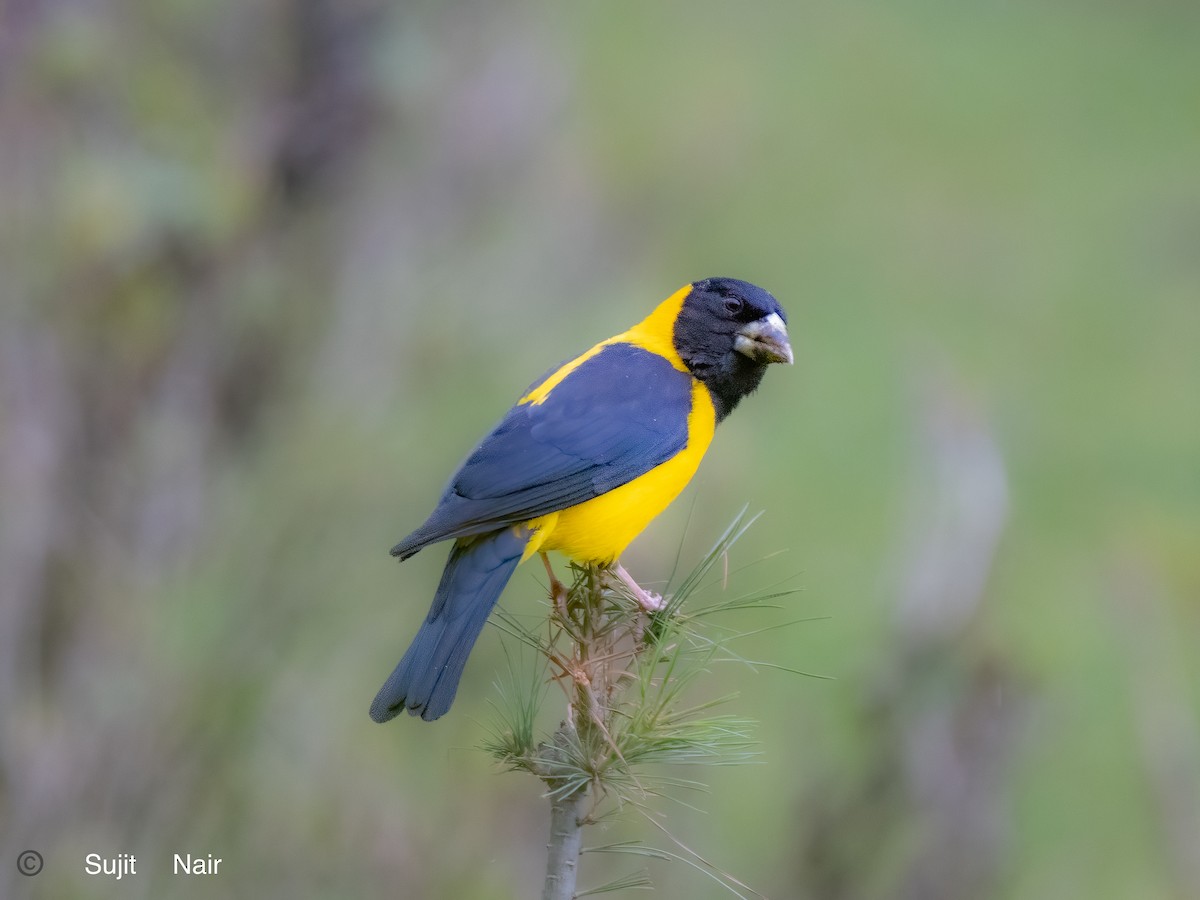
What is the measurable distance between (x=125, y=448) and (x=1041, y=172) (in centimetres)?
926

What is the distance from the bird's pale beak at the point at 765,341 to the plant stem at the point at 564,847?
1.23 m

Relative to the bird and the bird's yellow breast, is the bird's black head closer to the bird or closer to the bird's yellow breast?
the bird

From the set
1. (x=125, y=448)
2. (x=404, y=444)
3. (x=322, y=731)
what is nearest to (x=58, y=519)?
(x=125, y=448)

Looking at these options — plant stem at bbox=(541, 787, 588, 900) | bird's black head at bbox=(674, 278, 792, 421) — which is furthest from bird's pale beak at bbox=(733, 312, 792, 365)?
plant stem at bbox=(541, 787, 588, 900)

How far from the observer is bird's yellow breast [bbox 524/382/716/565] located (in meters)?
2.78

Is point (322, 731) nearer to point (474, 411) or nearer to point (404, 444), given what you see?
point (404, 444)

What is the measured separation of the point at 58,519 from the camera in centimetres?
489

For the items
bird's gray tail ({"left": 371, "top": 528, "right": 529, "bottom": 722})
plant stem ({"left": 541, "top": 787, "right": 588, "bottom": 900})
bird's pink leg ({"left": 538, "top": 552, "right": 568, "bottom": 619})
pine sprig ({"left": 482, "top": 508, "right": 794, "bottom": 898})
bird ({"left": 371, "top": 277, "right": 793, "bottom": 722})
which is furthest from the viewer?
bird's pink leg ({"left": 538, "top": 552, "right": 568, "bottom": 619})

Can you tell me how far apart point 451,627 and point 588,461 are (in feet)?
1.60

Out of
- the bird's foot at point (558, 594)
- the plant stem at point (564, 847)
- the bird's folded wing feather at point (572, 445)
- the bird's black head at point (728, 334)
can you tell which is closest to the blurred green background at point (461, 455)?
the bird's folded wing feather at point (572, 445)

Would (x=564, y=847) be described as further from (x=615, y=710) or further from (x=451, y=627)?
(x=451, y=627)

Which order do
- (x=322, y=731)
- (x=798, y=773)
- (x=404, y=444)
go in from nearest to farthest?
(x=322, y=731), (x=798, y=773), (x=404, y=444)

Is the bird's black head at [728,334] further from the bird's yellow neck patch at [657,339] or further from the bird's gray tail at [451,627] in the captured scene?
the bird's gray tail at [451,627]

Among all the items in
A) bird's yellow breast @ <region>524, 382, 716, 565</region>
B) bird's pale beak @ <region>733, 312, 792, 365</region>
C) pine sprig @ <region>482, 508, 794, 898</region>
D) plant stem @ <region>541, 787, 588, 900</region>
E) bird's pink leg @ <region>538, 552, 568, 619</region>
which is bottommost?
plant stem @ <region>541, 787, 588, 900</region>
